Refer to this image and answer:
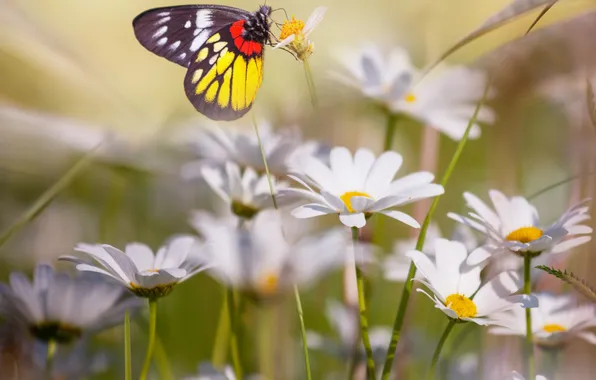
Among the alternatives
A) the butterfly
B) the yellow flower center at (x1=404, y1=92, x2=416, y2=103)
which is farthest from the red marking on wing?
the yellow flower center at (x1=404, y1=92, x2=416, y2=103)

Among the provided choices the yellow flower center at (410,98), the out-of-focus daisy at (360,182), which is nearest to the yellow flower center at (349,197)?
the out-of-focus daisy at (360,182)

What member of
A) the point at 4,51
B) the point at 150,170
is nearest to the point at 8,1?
the point at 4,51

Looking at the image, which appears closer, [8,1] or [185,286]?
[8,1]

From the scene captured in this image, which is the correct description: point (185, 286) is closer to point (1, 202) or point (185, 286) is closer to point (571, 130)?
point (1, 202)

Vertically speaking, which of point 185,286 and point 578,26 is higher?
point 578,26

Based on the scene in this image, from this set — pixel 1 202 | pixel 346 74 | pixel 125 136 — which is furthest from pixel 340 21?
pixel 1 202

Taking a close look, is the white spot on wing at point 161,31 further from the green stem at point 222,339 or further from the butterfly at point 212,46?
the green stem at point 222,339

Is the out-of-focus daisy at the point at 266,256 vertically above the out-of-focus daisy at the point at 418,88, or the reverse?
the out-of-focus daisy at the point at 418,88
